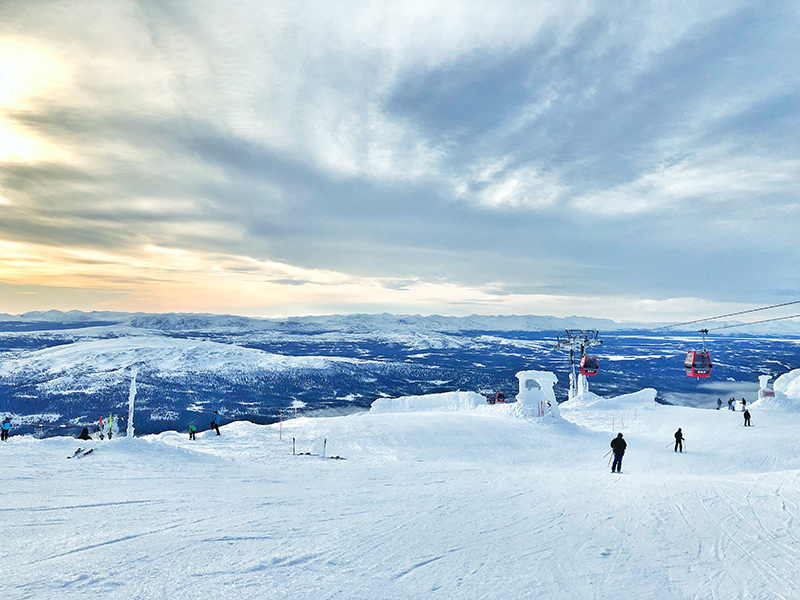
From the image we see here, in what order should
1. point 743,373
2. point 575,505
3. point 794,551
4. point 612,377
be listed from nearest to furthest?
point 794,551, point 575,505, point 612,377, point 743,373

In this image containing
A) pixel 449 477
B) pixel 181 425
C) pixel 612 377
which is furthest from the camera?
pixel 612 377

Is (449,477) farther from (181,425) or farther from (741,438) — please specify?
(181,425)

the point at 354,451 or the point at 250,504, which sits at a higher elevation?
the point at 250,504

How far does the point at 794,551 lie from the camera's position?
752 cm

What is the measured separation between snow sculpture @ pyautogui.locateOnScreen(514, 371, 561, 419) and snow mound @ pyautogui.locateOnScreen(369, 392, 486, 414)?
5.73 meters

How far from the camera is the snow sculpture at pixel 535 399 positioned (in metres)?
27.8

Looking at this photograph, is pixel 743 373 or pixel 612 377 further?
pixel 743 373

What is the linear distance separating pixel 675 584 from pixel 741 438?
2344cm

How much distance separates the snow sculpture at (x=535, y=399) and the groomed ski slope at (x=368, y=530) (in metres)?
14.1

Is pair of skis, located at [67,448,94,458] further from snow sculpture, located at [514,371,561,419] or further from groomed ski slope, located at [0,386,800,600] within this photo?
snow sculpture, located at [514,371,561,419]

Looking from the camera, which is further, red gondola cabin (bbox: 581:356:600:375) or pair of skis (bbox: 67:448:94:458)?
red gondola cabin (bbox: 581:356:600:375)

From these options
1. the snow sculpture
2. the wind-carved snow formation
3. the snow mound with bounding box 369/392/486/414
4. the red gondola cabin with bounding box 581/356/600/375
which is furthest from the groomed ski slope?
the snow mound with bounding box 369/392/486/414

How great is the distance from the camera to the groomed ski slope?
5867 mm

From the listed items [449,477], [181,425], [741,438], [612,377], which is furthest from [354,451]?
[612,377]
